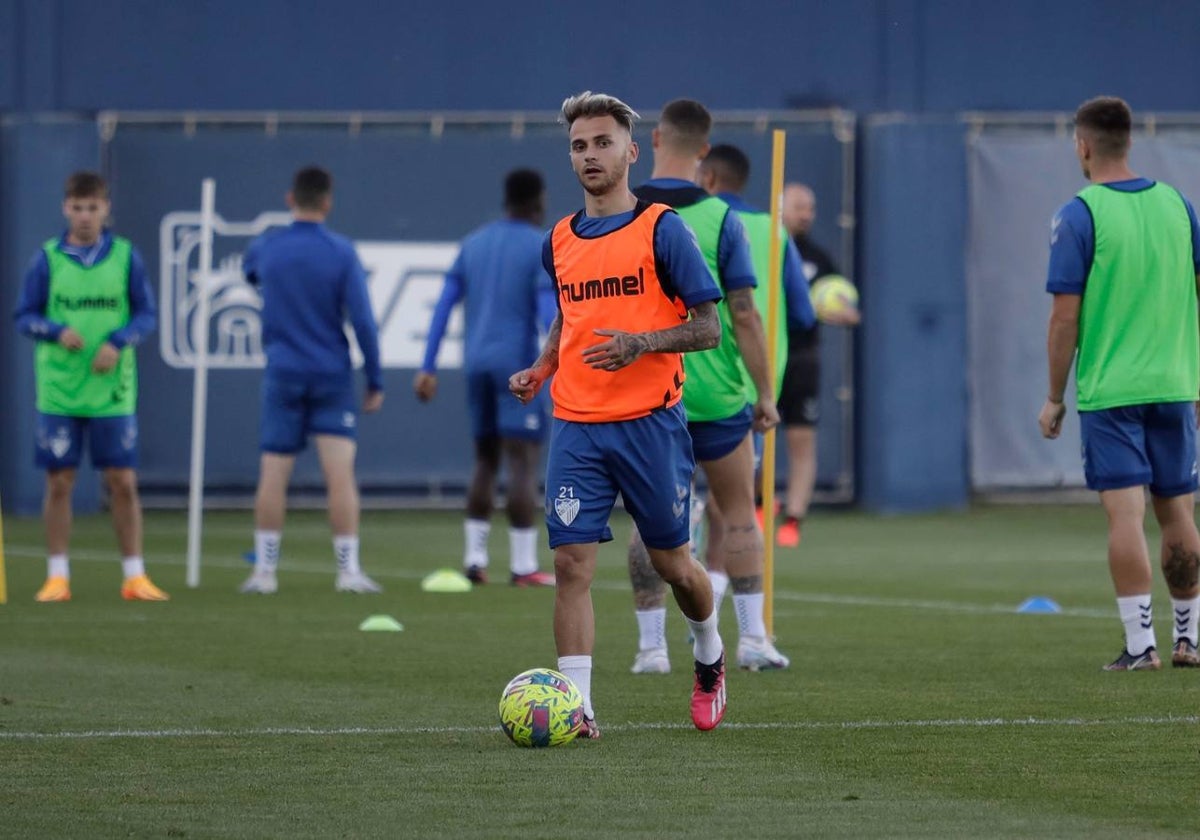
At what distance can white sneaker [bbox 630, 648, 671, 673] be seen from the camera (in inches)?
367

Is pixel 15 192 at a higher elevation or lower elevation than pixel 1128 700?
higher

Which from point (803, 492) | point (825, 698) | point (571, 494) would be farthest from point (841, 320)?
point (571, 494)

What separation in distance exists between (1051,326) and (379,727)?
131 inches

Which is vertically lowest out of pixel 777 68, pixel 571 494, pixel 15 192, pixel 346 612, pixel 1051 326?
pixel 346 612

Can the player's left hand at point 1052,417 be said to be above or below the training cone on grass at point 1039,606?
above

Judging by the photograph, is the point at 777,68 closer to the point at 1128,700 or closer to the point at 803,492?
the point at 803,492

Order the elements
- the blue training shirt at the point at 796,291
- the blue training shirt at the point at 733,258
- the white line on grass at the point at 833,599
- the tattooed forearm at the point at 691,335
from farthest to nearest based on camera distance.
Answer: the white line on grass at the point at 833,599
the blue training shirt at the point at 796,291
the blue training shirt at the point at 733,258
the tattooed forearm at the point at 691,335

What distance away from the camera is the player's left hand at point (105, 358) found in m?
12.9

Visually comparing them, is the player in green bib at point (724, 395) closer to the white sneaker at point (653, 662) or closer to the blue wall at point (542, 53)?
the white sneaker at point (653, 662)

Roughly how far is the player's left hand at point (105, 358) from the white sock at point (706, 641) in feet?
19.9

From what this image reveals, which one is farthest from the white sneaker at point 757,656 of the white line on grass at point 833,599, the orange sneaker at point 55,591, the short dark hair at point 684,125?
the orange sneaker at point 55,591

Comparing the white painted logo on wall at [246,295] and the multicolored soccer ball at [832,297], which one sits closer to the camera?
the multicolored soccer ball at [832,297]

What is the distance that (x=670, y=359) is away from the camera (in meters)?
7.44

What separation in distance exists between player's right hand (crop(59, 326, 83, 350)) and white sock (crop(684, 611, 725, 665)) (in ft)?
20.2
